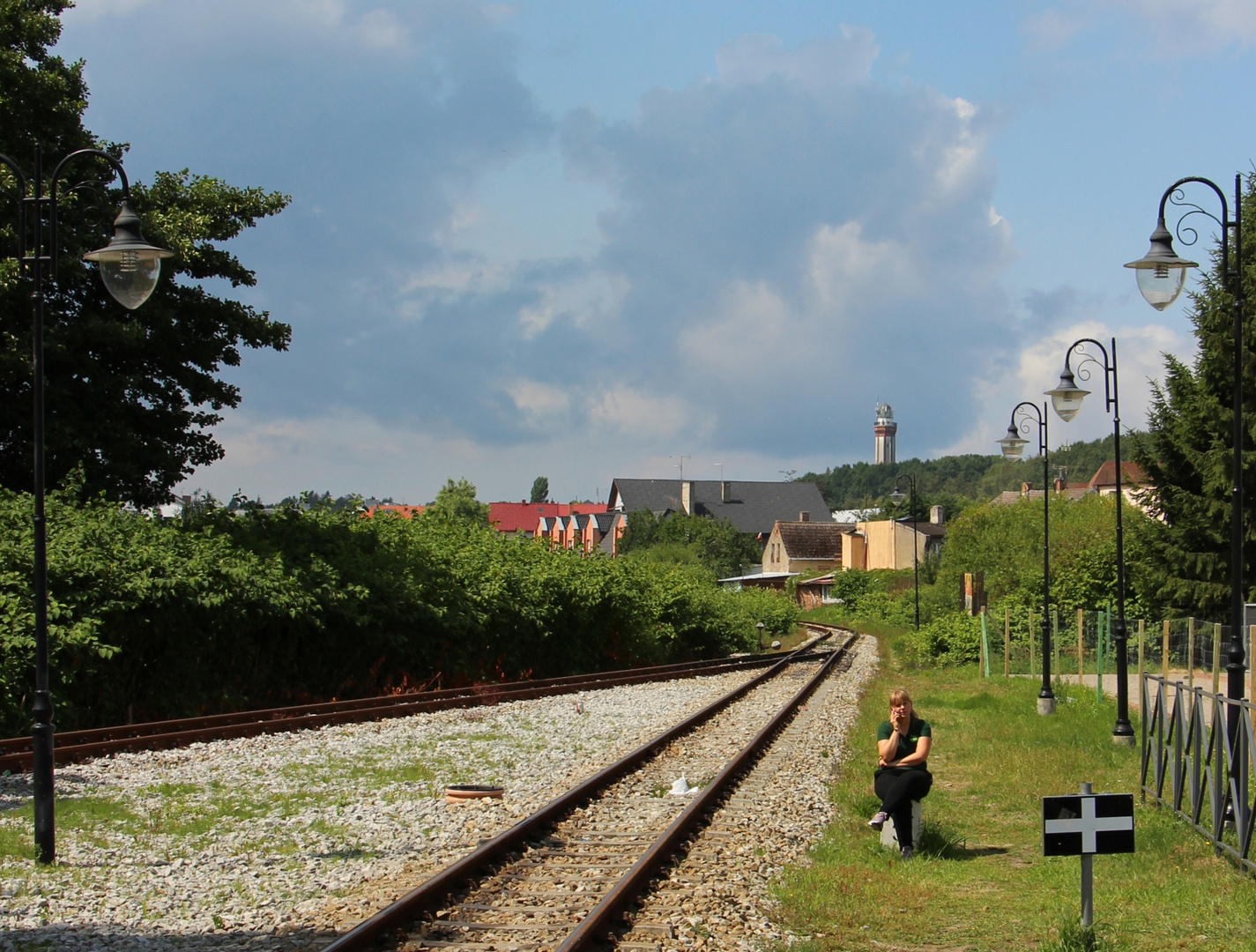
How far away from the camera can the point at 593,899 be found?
8.03 metres

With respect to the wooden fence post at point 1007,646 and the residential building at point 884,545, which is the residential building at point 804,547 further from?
the wooden fence post at point 1007,646

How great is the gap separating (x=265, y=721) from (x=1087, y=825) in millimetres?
12431

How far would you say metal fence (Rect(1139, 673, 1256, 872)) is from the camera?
29.5 feet

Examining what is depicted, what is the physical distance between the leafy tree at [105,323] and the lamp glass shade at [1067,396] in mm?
15347

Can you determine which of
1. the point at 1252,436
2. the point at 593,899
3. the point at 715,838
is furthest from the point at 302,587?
the point at 1252,436

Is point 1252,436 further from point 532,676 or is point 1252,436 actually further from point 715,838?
point 715,838

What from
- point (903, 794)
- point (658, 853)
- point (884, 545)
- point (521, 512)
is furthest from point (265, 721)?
point (521, 512)

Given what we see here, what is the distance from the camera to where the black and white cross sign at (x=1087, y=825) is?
23.9 feet

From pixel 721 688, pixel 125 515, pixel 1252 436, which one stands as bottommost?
pixel 721 688

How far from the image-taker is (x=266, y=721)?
16766mm

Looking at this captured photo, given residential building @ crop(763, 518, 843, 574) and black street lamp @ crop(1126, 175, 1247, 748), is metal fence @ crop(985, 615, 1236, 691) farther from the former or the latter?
residential building @ crop(763, 518, 843, 574)

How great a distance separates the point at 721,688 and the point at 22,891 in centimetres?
1971

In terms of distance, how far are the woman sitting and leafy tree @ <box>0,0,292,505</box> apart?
634 inches

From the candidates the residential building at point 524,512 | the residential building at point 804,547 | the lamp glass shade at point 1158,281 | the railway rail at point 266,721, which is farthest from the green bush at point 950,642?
the residential building at point 524,512
